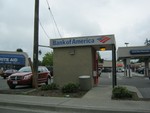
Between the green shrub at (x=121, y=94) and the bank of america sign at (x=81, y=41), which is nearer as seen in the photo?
the green shrub at (x=121, y=94)

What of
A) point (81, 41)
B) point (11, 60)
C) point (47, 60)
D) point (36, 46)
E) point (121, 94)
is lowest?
point (121, 94)

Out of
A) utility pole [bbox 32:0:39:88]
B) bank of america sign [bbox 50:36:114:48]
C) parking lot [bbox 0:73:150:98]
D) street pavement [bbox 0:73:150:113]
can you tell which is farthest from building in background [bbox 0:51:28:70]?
street pavement [bbox 0:73:150:113]

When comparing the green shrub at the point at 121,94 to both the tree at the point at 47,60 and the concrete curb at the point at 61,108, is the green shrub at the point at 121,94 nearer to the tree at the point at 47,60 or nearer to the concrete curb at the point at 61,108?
the concrete curb at the point at 61,108

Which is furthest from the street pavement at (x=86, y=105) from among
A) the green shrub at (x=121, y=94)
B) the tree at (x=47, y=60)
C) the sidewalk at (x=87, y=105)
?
the tree at (x=47, y=60)

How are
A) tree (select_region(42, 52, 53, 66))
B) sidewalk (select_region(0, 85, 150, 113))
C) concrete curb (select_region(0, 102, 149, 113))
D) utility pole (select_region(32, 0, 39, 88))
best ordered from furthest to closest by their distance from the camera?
tree (select_region(42, 52, 53, 66)) → utility pole (select_region(32, 0, 39, 88)) → sidewalk (select_region(0, 85, 150, 113)) → concrete curb (select_region(0, 102, 149, 113))

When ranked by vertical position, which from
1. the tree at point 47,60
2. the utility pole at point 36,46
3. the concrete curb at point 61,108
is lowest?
the concrete curb at point 61,108

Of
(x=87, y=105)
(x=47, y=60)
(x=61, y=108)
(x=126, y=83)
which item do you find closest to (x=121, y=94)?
(x=87, y=105)

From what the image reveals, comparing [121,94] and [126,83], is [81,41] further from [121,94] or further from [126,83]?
[126,83]

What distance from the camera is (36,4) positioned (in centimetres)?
1775

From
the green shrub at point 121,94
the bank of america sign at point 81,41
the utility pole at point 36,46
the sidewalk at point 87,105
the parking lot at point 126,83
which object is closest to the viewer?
the sidewalk at point 87,105

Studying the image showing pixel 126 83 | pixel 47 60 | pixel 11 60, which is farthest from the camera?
pixel 47 60

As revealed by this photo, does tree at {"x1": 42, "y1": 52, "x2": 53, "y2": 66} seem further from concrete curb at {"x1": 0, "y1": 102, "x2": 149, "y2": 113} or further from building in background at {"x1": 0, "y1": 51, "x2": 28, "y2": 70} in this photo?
concrete curb at {"x1": 0, "y1": 102, "x2": 149, "y2": 113}

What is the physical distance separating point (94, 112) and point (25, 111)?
104 inches

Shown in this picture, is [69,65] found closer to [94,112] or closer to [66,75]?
[66,75]
